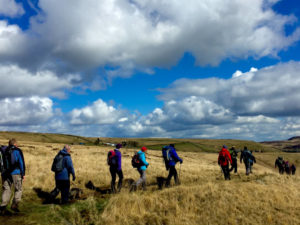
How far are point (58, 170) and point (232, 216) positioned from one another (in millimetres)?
6109

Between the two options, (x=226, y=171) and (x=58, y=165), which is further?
(x=226, y=171)

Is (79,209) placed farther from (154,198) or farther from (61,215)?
(154,198)

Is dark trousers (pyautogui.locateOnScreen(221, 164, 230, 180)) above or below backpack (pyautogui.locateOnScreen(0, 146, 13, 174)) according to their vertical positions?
below

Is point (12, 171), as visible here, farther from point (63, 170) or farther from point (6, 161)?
point (63, 170)

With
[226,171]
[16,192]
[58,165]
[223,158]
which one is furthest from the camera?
[226,171]

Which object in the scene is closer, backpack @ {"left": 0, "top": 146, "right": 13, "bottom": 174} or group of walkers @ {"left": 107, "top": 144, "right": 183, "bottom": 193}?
backpack @ {"left": 0, "top": 146, "right": 13, "bottom": 174}

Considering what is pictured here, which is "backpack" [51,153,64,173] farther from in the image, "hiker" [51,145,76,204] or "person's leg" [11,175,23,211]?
"person's leg" [11,175,23,211]

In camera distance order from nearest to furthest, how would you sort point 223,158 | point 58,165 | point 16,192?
point 16,192 < point 58,165 < point 223,158

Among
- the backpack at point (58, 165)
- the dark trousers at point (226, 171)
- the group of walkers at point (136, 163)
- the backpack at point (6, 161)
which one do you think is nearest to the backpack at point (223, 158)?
the dark trousers at point (226, 171)

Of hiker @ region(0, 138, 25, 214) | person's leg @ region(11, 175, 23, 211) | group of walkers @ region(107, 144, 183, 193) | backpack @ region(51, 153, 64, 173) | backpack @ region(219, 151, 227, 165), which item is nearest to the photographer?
person's leg @ region(11, 175, 23, 211)

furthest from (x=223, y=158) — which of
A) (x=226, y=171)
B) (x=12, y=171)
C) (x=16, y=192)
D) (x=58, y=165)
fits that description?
(x=12, y=171)

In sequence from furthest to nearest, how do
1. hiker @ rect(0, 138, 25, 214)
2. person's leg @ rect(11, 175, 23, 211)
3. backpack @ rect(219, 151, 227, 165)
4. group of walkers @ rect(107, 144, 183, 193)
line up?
backpack @ rect(219, 151, 227, 165)
group of walkers @ rect(107, 144, 183, 193)
hiker @ rect(0, 138, 25, 214)
person's leg @ rect(11, 175, 23, 211)

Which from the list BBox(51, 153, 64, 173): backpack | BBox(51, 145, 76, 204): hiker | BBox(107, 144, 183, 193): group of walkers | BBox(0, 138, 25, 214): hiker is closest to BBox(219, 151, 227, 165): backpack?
BBox(107, 144, 183, 193): group of walkers

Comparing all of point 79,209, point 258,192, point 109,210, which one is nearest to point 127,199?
point 109,210
